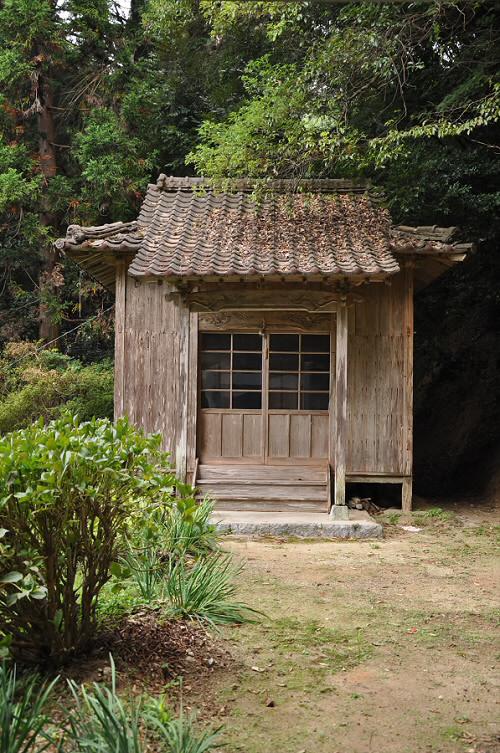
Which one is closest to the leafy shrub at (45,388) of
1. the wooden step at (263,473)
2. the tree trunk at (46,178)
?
the tree trunk at (46,178)

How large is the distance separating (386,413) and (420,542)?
7.50 feet

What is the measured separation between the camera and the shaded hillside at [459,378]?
13008 mm

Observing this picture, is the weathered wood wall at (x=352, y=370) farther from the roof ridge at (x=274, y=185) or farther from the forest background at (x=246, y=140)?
the forest background at (x=246, y=140)

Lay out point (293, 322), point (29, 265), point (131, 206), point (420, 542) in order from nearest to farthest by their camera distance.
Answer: point (420, 542) → point (293, 322) → point (131, 206) → point (29, 265)

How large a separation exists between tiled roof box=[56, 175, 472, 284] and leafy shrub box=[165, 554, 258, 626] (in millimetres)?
4642

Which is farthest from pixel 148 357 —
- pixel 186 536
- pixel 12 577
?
pixel 12 577

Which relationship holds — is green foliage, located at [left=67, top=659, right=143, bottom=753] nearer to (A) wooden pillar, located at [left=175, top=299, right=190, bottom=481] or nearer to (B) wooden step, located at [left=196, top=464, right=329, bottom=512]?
(A) wooden pillar, located at [left=175, top=299, right=190, bottom=481]

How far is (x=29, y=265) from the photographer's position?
17047 mm

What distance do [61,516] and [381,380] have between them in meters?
7.29

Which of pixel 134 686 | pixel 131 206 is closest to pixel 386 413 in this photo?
pixel 134 686

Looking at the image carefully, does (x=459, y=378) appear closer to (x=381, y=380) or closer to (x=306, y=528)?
(x=381, y=380)

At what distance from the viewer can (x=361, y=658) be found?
177 inches

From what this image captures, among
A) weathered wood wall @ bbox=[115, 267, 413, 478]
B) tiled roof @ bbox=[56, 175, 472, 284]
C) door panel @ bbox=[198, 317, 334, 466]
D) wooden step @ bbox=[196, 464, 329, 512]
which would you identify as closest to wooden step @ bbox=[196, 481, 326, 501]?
wooden step @ bbox=[196, 464, 329, 512]

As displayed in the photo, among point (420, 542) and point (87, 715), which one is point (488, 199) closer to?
point (420, 542)
